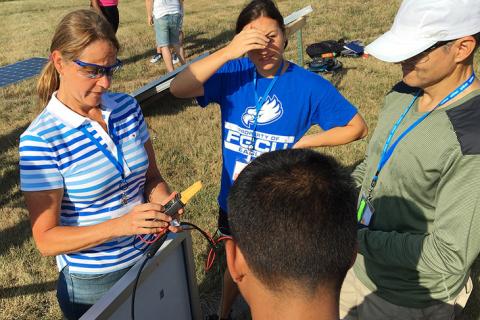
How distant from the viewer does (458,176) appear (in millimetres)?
1685

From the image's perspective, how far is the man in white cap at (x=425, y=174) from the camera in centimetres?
170

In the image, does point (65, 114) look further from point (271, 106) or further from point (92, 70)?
point (271, 106)

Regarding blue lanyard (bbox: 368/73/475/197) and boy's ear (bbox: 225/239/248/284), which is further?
blue lanyard (bbox: 368/73/475/197)

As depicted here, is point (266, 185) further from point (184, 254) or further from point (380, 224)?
point (380, 224)

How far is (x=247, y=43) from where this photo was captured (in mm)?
2400

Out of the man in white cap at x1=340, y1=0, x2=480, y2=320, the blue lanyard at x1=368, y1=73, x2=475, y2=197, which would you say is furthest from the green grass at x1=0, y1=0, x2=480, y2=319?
the blue lanyard at x1=368, y1=73, x2=475, y2=197

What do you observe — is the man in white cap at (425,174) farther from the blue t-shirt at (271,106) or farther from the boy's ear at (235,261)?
the boy's ear at (235,261)

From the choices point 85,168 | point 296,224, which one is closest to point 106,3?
point 85,168

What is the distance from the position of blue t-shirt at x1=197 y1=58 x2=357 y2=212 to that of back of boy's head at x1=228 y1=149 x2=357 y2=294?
4.46 feet

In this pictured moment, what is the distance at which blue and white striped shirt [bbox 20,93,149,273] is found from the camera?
6.29 feet

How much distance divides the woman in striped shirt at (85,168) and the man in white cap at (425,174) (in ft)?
3.42

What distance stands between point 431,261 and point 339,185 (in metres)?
0.80

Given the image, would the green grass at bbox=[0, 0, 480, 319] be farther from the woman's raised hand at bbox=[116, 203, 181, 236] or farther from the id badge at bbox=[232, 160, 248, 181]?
the id badge at bbox=[232, 160, 248, 181]

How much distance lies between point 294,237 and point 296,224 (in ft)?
0.12
